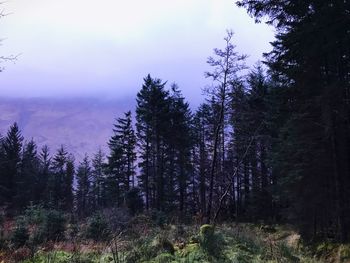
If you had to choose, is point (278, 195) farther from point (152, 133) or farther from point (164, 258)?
point (152, 133)

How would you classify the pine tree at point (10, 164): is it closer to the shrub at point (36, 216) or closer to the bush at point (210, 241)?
the shrub at point (36, 216)

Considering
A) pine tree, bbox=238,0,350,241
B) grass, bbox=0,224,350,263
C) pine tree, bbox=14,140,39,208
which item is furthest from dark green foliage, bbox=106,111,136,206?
grass, bbox=0,224,350,263

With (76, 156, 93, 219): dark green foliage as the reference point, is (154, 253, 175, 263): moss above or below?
below

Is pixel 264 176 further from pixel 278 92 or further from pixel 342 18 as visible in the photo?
pixel 342 18

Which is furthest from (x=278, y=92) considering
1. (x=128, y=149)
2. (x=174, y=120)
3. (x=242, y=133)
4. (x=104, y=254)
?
(x=128, y=149)

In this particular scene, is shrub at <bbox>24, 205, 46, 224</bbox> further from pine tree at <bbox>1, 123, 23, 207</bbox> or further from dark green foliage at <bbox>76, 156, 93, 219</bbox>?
dark green foliage at <bbox>76, 156, 93, 219</bbox>

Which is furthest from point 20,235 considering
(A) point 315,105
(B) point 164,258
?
(A) point 315,105

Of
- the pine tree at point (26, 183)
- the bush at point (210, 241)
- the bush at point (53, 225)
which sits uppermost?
the pine tree at point (26, 183)

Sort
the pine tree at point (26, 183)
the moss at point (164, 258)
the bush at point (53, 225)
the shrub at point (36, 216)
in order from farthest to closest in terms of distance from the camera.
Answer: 1. the pine tree at point (26, 183)
2. the shrub at point (36, 216)
3. the bush at point (53, 225)
4. the moss at point (164, 258)

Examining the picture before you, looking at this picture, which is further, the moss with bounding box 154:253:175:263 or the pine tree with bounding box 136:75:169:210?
the pine tree with bounding box 136:75:169:210

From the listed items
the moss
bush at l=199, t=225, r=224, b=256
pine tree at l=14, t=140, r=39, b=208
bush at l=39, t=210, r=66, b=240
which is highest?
pine tree at l=14, t=140, r=39, b=208

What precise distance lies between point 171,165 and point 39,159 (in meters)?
36.2

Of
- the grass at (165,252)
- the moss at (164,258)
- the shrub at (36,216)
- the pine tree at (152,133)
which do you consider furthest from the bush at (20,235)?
the pine tree at (152,133)

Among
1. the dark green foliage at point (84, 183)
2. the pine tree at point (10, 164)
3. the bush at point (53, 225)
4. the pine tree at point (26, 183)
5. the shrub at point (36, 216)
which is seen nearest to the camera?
the bush at point (53, 225)
